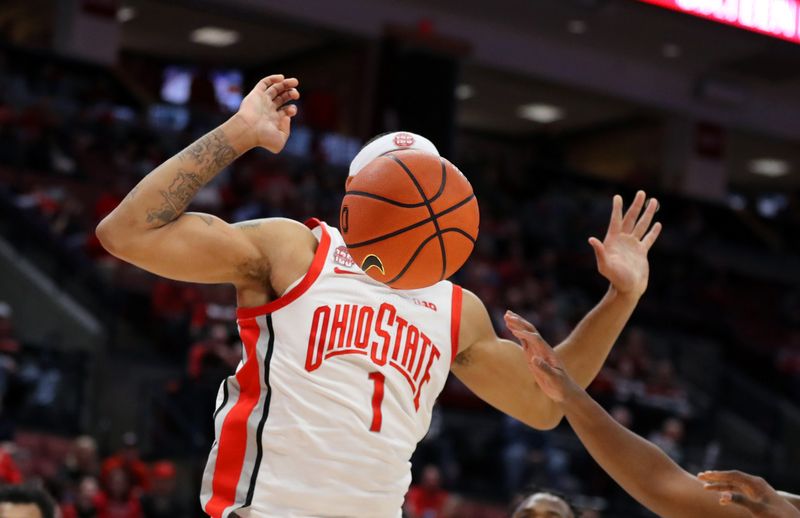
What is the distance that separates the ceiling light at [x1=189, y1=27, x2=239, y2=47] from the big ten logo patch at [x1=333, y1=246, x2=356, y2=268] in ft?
58.0

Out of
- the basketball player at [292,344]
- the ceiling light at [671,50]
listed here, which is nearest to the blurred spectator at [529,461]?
the basketball player at [292,344]

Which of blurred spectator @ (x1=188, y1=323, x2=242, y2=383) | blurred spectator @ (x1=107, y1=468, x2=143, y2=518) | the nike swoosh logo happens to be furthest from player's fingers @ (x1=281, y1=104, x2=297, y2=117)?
blurred spectator @ (x1=188, y1=323, x2=242, y2=383)

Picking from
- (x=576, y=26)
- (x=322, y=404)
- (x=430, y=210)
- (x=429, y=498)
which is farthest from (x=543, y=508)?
(x=576, y=26)

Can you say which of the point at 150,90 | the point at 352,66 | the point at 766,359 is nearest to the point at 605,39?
the point at 352,66

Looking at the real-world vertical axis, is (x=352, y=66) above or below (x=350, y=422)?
above

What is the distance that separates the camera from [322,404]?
346 cm

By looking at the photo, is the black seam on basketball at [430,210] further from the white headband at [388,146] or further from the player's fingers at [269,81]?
the player's fingers at [269,81]

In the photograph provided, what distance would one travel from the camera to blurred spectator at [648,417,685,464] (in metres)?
13.5

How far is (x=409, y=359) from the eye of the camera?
3578mm

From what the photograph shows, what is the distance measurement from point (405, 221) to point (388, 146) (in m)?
0.33

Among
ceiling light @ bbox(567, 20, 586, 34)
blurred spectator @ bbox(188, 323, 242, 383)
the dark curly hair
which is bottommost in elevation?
blurred spectator @ bbox(188, 323, 242, 383)

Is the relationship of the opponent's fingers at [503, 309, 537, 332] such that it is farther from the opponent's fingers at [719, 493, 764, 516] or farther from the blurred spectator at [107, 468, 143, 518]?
the blurred spectator at [107, 468, 143, 518]

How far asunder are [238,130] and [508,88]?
19.3 meters

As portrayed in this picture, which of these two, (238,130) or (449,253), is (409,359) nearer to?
(449,253)
